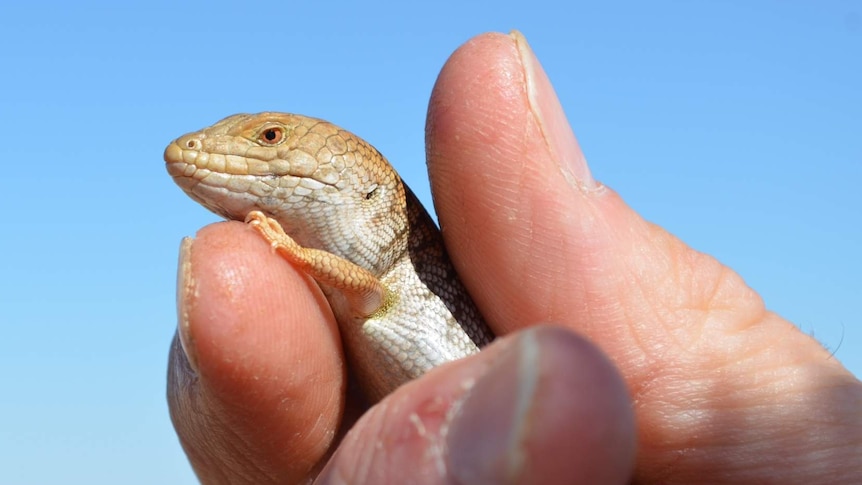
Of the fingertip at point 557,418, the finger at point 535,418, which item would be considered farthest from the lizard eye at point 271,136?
the fingertip at point 557,418

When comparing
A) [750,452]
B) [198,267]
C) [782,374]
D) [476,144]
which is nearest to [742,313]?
[782,374]

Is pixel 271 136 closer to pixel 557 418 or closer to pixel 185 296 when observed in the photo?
pixel 185 296

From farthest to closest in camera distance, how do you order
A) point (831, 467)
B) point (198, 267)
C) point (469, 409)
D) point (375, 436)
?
point (831, 467)
point (198, 267)
point (375, 436)
point (469, 409)

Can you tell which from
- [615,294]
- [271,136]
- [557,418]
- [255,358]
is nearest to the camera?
[557,418]

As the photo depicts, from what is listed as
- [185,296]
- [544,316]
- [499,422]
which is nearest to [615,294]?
[544,316]

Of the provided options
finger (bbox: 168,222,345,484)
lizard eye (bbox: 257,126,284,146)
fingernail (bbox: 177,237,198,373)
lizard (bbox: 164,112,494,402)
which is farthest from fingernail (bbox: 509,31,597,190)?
fingernail (bbox: 177,237,198,373)

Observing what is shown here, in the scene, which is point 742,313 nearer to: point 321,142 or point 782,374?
point 782,374

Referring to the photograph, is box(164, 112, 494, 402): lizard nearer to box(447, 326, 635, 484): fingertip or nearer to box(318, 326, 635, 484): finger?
box(318, 326, 635, 484): finger
